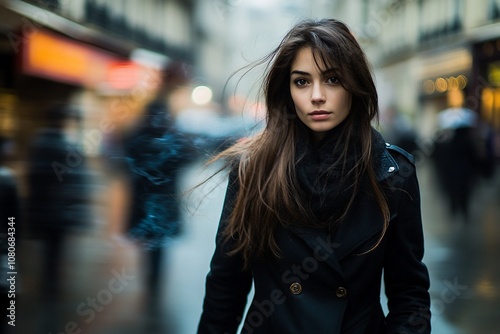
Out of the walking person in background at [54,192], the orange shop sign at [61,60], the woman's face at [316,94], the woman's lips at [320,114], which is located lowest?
the walking person in background at [54,192]

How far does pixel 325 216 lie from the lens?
1517 mm

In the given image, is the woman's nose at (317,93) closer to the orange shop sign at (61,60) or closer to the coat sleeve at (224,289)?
the coat sleeve at (224,289)

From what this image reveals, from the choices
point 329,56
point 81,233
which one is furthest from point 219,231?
point 81,233

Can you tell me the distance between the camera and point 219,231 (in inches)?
63.2

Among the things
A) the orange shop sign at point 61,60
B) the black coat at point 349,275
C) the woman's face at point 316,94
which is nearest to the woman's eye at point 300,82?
the woman's face at point 316,94

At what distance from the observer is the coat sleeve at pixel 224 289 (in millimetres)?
1575

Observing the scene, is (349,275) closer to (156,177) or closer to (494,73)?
(156,177)

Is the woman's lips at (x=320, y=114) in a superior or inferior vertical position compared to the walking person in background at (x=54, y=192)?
superior

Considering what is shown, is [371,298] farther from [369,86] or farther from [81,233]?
[81,233]

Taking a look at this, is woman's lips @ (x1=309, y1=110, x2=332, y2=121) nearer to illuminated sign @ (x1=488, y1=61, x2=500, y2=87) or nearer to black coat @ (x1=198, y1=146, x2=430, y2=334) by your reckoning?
black coat @ (x1=198, y1=146, x2=430, y2=334)

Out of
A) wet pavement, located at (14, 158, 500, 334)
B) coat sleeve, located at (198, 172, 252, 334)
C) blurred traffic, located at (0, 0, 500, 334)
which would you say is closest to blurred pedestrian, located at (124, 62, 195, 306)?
blurred traffic, located at (0, 0, 500, 334)

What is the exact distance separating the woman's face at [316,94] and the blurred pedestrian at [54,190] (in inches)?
145

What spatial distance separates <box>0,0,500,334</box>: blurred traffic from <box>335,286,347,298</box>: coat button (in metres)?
2.25

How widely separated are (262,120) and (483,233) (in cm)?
628
